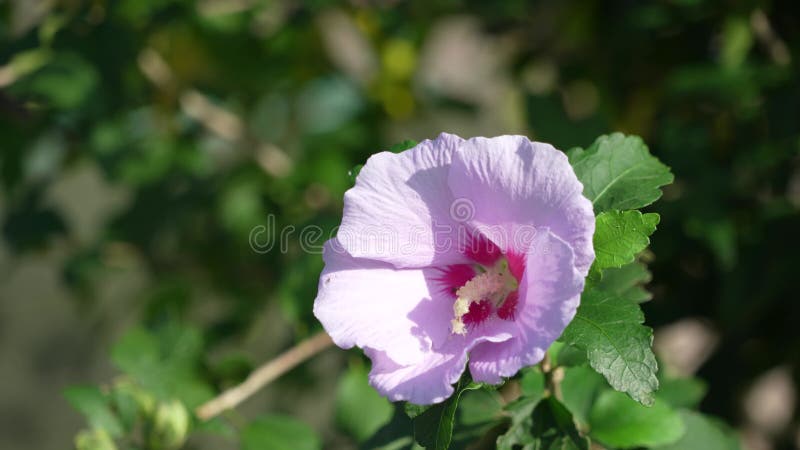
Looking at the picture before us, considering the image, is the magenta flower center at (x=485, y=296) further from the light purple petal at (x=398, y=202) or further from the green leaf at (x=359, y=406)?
the green leaf at (x=359, y=406)

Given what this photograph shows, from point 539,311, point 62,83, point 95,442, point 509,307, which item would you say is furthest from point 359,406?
point 62,83

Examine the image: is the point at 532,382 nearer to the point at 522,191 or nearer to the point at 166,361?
the point at 522,191

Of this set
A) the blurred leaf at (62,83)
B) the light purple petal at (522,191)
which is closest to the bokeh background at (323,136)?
the blurred leaf at (62,83)

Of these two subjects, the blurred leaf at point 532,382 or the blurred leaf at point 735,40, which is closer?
the blurred leaf at point 532,382

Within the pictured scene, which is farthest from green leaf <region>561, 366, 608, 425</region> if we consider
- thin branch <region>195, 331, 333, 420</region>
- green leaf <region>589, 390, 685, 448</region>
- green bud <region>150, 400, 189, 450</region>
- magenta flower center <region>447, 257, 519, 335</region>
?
green bud <region>150, 400, 189, 450</region>

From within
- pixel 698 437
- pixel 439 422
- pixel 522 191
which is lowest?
pixel 698 437

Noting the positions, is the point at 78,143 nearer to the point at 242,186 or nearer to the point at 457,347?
the point at 242,186
